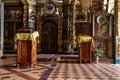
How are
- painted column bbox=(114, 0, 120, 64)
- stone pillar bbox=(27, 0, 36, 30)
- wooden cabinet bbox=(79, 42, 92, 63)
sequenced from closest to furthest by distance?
painted column bbox=(114, 0, 120, 64)
wooden cabinet bbox=(79, 42, 92, 63)
stone pillar bbox=(27, 0, 36, 30)

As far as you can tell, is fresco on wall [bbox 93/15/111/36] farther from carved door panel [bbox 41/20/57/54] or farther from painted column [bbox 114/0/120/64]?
carved door panel [bbox 41/20/57/54]

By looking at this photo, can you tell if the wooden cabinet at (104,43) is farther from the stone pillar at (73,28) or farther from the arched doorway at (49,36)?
the arched doorway at (49,36)

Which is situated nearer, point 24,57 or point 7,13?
point 24,57

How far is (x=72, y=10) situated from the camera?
53.2 feet

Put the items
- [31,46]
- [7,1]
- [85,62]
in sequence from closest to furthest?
[31,46]
[85,62]
[7,1]

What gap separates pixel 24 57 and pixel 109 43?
4439mm

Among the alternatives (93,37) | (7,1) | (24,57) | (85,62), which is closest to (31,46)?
(24,57)

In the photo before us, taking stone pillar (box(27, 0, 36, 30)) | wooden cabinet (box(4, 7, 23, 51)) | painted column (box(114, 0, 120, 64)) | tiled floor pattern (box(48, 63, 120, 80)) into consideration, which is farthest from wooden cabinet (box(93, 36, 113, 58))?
wooden cabinet (box(4, 7, 23, 51))

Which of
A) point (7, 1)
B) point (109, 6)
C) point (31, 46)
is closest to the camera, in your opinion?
point (31, 46)

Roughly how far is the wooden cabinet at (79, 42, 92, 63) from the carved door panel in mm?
6193

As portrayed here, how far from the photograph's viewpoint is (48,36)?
16906 millimetres

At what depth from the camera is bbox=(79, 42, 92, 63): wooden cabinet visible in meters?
10.7

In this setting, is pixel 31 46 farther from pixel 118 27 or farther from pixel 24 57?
pixel 118 27

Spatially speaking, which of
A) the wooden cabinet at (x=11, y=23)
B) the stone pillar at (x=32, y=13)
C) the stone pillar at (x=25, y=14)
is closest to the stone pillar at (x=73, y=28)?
the stone pillar at (x=32, y=13)
